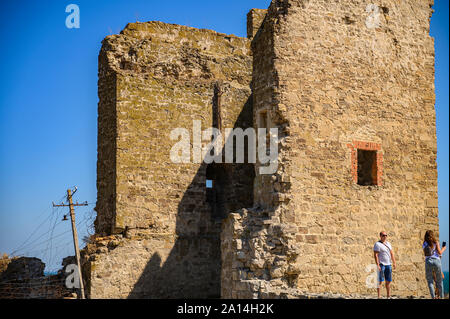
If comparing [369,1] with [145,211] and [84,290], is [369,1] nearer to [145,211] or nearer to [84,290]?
[145,211]

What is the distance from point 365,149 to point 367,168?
528 mm

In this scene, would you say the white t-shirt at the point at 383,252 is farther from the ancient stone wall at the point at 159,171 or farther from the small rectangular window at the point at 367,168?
the ancient stone wall at the point at 159,171

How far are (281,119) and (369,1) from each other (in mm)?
3338

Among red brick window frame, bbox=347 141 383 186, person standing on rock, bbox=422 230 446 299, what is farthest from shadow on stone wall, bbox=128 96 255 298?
person standing on rock, bbox=422 230 446 299

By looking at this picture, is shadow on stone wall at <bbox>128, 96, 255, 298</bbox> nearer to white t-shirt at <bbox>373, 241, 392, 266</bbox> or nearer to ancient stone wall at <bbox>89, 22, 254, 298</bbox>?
ancient stone wall at <bbox>89, 22, 254, 298</bbox>

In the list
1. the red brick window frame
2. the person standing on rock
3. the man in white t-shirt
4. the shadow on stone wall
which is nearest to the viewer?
the person standing on rock

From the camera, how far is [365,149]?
1195 centimetres

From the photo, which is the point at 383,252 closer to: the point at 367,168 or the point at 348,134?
the point at 367,168

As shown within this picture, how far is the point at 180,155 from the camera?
13828 mm

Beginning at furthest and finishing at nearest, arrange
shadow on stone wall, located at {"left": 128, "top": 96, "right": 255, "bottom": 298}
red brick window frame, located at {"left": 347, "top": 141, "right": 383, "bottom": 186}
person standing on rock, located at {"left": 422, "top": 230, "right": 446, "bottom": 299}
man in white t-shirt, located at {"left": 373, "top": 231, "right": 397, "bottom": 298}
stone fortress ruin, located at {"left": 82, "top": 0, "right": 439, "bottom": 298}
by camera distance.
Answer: shadow on stone wall, located at {"left": 128, "top": 96, "right": 255, "bottom": 298}, red brick window frame, located at {"left": 347, "top": 141, "right": 383, "bottom": 186}, stone fortress ruin, located at {"left": 82, "top": 0, "right": 439, "bottom": 298}, man in white t-shirt, located at {"left": 373, "top": 231, "right": 397, "bottom": 298}, person standing on rock, located at {"left": 422, "top": 230, "right": 446, "bottom": 299}

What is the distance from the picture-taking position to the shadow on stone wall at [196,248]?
1309cm

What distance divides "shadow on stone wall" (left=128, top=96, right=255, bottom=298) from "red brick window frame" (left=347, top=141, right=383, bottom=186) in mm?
3315

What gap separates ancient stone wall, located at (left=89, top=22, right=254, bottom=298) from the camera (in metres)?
12.9
